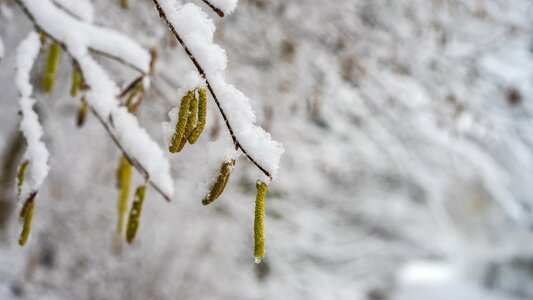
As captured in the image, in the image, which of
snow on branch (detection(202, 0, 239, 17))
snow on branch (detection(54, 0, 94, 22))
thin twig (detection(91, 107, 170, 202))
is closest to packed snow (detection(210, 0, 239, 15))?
snow on branch (detection(202, 0, 239, 17))

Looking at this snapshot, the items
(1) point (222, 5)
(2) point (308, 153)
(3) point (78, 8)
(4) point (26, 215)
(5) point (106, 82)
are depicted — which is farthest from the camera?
(2) point (308, 153)

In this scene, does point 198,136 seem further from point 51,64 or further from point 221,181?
point 51,64

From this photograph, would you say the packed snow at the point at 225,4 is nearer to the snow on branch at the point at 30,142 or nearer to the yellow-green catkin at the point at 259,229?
the yellow-green catkin at the point at 259,229

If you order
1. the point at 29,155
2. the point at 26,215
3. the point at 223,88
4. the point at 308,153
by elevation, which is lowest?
the point at 26,215

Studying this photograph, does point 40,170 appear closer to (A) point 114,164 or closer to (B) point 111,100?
(B) point 111,100

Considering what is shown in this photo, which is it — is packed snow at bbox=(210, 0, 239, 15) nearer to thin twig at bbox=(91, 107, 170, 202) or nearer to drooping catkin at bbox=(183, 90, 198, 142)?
drooping catkin at bbox=(183, 90, 198, 142)

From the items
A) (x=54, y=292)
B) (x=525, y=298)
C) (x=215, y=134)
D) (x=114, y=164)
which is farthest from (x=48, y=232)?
(x=525, y=298)

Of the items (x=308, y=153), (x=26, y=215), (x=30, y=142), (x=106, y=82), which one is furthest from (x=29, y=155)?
(x=308, y=153)
